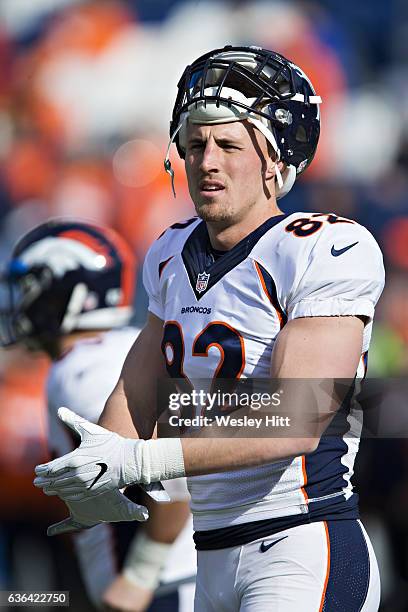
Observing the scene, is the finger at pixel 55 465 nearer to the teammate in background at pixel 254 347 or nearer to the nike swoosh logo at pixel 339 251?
the teammate in background at pixel 254 347

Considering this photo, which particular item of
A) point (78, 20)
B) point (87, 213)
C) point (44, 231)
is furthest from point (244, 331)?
point (78, 20)

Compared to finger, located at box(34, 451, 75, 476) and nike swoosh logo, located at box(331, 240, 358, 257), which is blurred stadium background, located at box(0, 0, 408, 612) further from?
finger, located at box(34, 451, 75, 476)

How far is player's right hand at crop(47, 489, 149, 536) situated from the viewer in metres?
2.49

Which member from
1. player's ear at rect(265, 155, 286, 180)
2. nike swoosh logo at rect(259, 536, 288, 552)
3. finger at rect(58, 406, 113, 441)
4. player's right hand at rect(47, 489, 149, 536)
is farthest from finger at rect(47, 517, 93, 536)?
player's ear at rect(265, 155, 286, 180)

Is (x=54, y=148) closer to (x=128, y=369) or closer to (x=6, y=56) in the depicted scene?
(x=6, y=56)

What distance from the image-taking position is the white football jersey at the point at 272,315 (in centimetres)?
255

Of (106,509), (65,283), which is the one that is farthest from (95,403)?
(106,509)

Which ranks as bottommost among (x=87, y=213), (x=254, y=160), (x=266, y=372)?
(x=87, y=213)

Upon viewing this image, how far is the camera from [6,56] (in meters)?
10.1

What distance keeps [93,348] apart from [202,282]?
153 centimetres

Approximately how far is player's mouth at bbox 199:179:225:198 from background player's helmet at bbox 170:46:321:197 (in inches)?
6.6

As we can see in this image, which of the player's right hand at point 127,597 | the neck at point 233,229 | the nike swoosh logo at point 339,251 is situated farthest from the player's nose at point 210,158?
the player's right hand at point 127,597

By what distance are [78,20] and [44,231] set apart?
5541mm

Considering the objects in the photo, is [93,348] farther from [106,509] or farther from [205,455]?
[205,455]
